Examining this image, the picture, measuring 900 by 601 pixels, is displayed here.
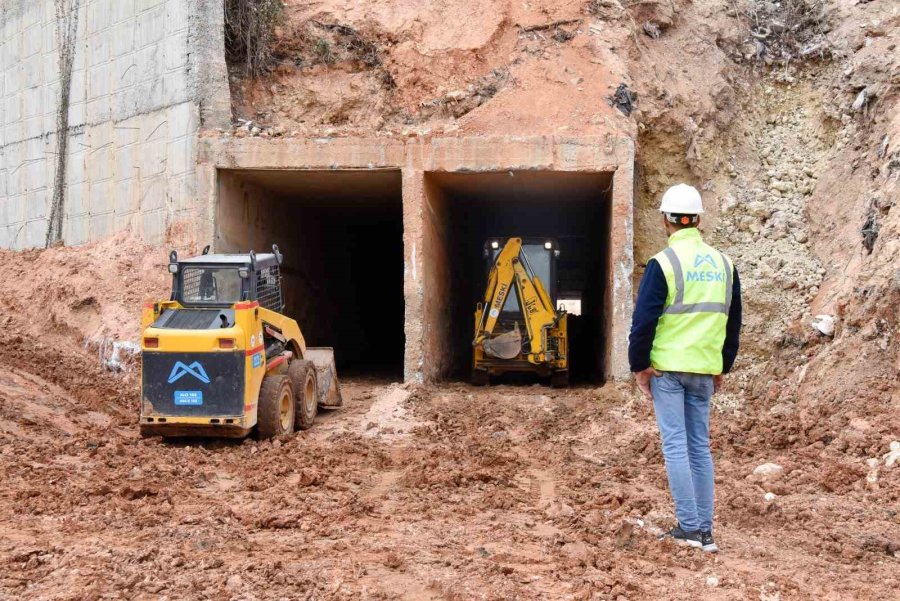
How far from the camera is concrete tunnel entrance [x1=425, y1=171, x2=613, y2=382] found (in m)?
13.0

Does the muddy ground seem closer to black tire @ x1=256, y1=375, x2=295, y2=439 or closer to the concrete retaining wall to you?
black tire @ x1=256, y1=375, x2=295, y2=439

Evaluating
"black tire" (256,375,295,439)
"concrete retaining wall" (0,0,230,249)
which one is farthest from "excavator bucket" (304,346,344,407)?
"concrete retaining wall" (0,0,230,249)

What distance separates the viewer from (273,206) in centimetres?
1438

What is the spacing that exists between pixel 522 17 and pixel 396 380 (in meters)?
5.97

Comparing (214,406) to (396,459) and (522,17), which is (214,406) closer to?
(396,459)

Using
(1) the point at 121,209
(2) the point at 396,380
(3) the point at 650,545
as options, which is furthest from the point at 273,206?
(3) the point at 650,545

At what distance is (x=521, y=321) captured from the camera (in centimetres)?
1343

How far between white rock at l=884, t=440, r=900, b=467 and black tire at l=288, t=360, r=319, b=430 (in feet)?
18.4

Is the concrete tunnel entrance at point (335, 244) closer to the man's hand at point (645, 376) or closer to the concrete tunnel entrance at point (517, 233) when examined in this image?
the concrete tunnel entrance at point (517, 233)

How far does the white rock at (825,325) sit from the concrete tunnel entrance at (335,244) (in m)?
5.89

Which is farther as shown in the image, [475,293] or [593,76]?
[475,293]

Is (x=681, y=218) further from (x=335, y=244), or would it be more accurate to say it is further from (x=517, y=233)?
(x=335, y=244)

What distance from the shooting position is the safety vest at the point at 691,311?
505 cm

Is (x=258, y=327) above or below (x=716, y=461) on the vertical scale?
above
